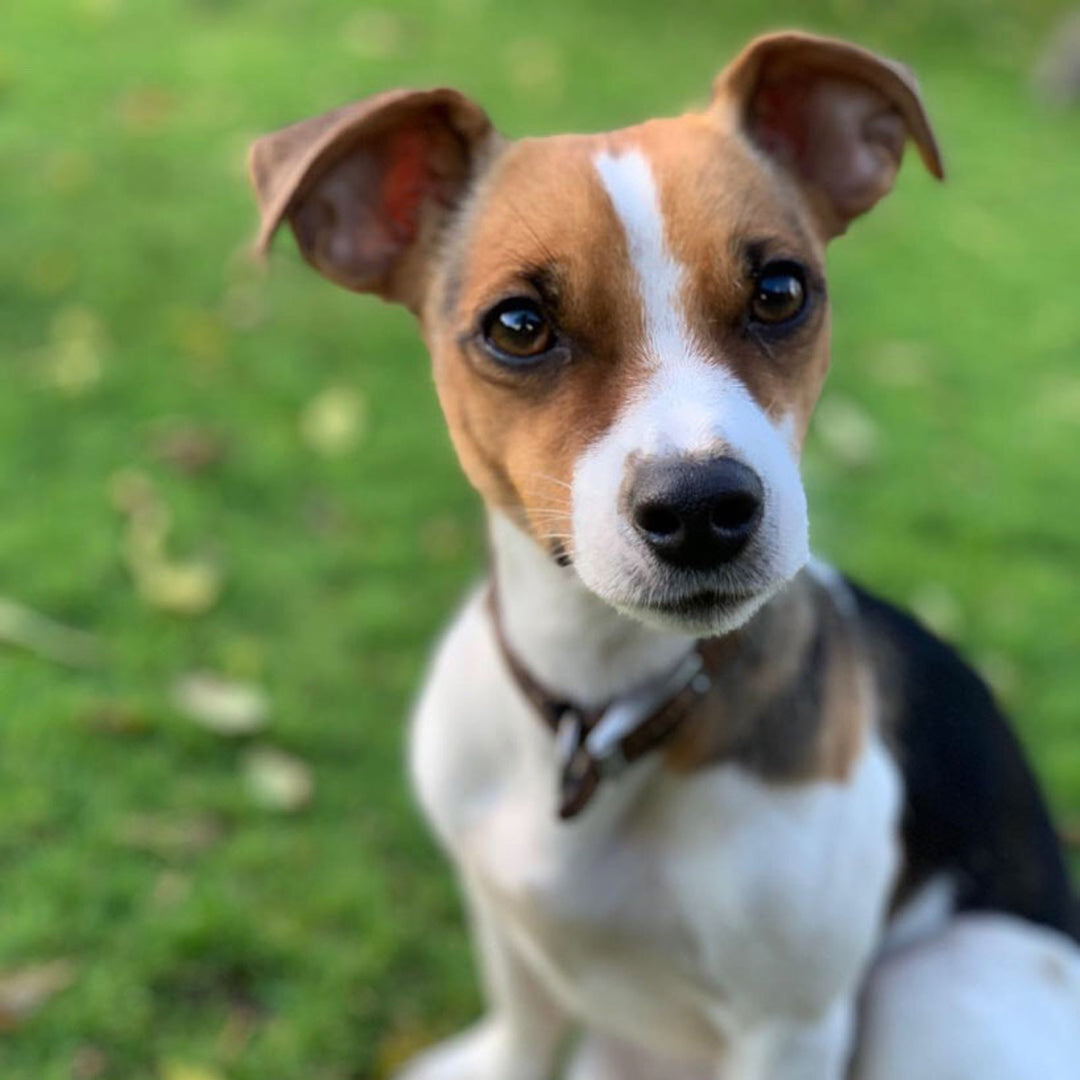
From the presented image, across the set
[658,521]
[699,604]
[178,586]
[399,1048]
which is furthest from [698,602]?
[178,586]

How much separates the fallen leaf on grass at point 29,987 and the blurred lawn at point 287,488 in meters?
0.03

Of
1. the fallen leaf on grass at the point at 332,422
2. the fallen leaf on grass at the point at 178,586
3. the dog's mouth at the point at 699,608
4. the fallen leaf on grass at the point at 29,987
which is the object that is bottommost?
the fallen leaf on grass at the point at 29,987

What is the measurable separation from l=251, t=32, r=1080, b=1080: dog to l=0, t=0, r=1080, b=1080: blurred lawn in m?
0.87

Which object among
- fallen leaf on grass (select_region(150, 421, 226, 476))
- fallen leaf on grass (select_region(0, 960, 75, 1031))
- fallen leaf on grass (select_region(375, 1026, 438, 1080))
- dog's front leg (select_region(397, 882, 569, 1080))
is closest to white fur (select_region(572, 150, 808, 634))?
dog's front leg (select_region(397, 882, 569, 1080))

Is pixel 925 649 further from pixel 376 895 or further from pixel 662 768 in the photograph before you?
pixel 376 895

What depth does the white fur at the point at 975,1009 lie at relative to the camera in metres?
2.07

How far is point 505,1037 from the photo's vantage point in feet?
9.08

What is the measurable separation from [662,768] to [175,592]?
2.16 meters

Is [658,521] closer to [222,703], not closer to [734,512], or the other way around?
[734,512]

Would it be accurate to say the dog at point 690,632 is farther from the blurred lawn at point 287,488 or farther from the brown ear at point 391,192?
the blurred lawn at point 287,488

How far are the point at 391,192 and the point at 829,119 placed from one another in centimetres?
70

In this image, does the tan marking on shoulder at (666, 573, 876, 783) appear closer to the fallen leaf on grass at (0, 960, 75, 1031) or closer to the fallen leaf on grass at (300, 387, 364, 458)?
the fallen leaf on grass at (0, 960, 75, 1031)

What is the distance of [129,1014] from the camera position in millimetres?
2793

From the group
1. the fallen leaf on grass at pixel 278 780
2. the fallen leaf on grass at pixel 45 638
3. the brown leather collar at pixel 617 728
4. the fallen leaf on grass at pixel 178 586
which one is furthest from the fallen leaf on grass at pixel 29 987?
the brown leather collar at pixel 617 728
